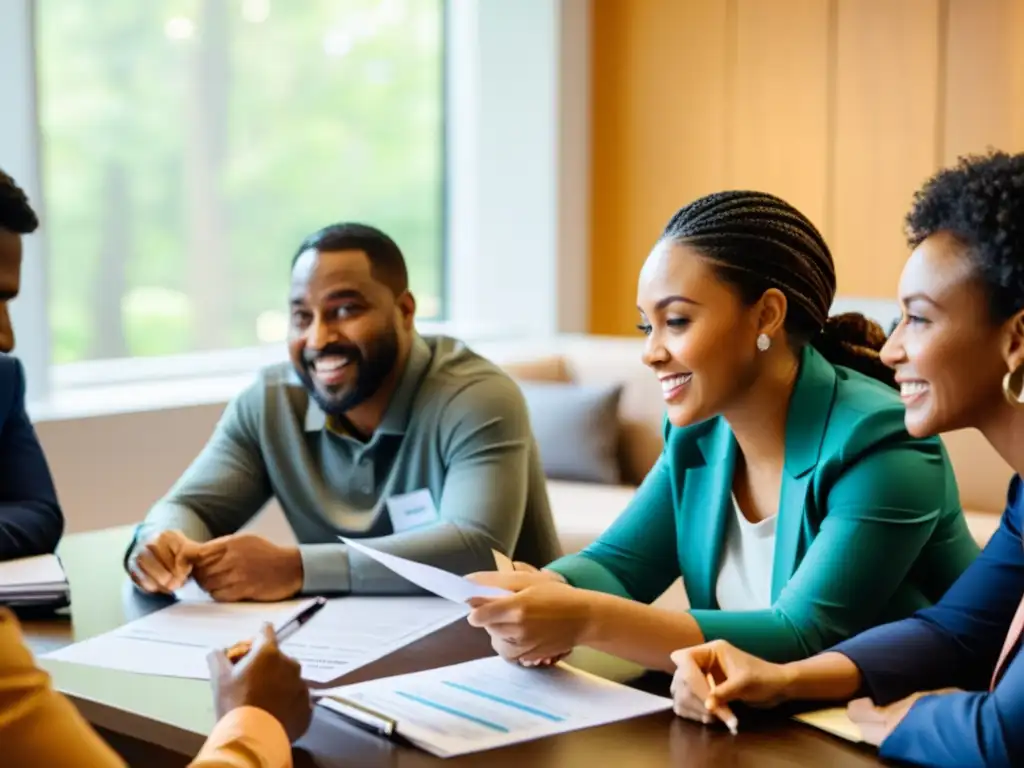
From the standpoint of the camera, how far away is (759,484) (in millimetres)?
1934

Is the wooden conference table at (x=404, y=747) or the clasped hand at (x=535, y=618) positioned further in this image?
the clasped hand at (x=535, y=618)

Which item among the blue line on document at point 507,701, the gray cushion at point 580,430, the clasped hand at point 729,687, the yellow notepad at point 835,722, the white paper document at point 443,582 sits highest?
the white paper document at point 443,582

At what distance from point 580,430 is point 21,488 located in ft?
7.19

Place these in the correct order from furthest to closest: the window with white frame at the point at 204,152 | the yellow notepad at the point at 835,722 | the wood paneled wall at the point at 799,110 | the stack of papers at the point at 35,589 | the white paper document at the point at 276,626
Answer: the wood paneled wall at the point at 799,110, the window with white frame at the point at 204,152, the stack of papers at the point at 35,589, the white paper document at the point at 276,626, the yellow notepad at the point at 835,722

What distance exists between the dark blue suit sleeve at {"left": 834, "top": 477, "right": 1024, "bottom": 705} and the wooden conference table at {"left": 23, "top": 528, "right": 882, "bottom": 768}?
0.48 ft

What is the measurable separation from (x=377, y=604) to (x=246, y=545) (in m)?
0.22

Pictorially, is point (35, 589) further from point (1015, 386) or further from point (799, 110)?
point (799, 110)

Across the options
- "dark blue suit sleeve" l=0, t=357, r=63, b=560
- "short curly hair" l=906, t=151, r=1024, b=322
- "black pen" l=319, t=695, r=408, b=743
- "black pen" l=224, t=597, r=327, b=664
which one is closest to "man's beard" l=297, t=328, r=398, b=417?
"dark blue suit sleeve" l=0, t=357, r=63, b=560

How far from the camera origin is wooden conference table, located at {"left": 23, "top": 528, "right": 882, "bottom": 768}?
1434 mm

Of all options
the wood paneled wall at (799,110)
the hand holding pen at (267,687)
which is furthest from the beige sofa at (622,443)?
the hand holding pen at (267,687)

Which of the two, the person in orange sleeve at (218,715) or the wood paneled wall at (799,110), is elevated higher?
the wood paneled wall at (799,110)

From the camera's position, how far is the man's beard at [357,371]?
2.41 m

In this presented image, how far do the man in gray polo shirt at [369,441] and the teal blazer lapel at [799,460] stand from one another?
565 mm

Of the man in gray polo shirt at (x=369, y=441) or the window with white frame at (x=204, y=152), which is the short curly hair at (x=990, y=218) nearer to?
the man in gray polo shirt at (x=369, y=441)
